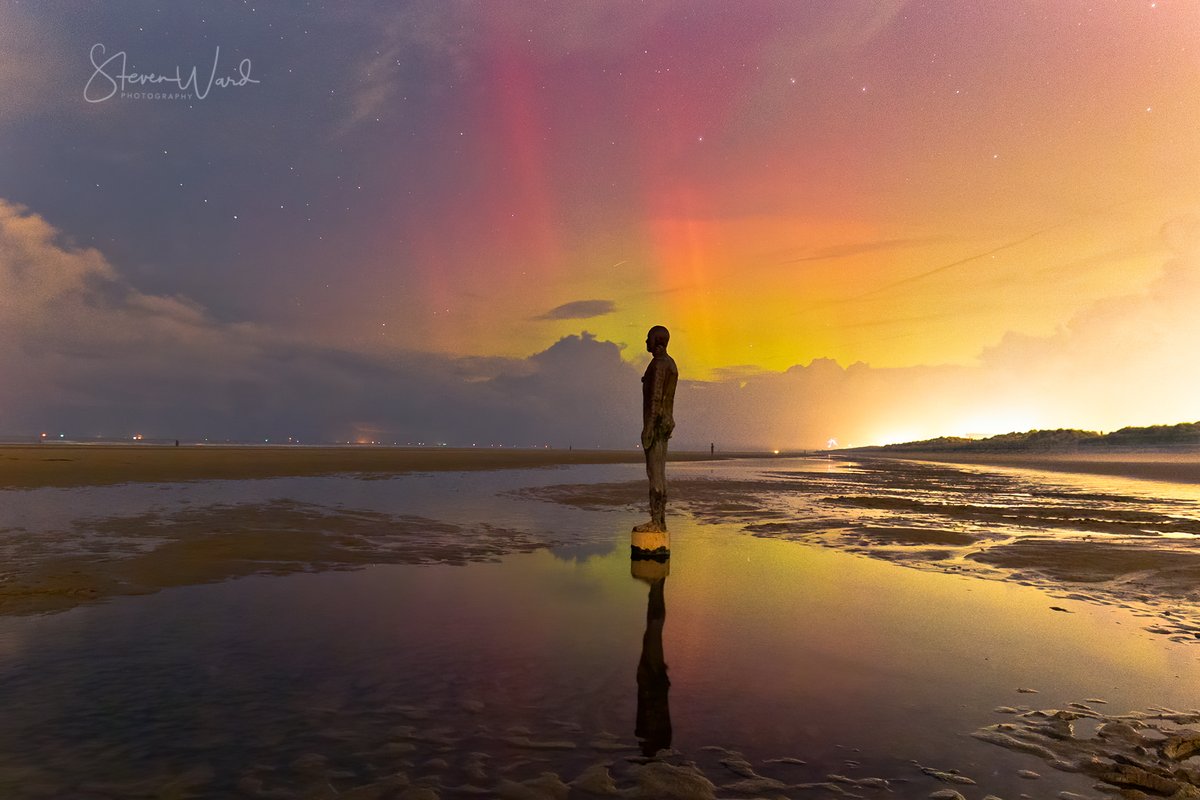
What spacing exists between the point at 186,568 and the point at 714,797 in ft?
29.7

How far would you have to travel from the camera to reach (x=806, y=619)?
7.11 meters

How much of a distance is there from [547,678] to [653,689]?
891 millimetres

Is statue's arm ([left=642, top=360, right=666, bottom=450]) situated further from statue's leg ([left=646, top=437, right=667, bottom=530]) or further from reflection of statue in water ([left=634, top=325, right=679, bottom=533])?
statue's leg ([left=646, top=437, right=667, bottom=530])

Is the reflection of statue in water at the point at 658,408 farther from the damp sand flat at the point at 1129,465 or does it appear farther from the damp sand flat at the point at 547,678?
the damp sand flat at the point at 1129,465

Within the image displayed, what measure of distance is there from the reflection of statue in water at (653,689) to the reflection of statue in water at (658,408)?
3.42 m

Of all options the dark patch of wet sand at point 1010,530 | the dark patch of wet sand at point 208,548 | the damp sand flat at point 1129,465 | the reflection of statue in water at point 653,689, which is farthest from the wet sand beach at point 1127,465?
the dark patch of wet sand at point 208,548

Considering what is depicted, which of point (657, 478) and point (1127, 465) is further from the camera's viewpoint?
point (1127, 465)

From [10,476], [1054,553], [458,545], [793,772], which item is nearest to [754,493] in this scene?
[1054,553]

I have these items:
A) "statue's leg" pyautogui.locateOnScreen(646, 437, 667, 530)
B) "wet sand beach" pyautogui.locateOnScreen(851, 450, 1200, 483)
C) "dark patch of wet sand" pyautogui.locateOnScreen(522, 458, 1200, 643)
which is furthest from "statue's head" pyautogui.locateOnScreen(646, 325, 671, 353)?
"wet sand beach" pyautogui.locateOnScreen(851, 450, 1200, 483)

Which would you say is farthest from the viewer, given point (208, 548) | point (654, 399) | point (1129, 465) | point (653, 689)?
point (1129, 465)

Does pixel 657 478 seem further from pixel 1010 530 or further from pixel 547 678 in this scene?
pixel 1010 530

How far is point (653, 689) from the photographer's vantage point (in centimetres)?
484

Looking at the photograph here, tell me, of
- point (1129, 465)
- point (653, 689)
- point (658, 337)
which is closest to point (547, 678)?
point (653, 689)

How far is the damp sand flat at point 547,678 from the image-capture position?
11.6ft
